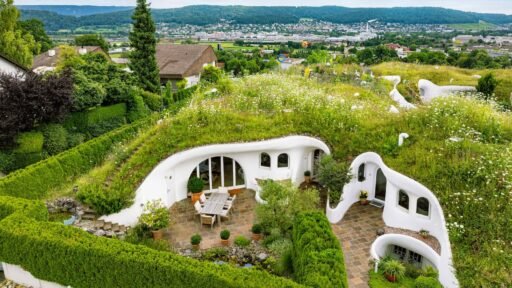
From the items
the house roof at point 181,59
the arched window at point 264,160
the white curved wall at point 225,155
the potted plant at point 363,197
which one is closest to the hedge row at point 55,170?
the white curved wall at point 225,155

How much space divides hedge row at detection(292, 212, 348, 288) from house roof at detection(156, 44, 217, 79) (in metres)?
35.1

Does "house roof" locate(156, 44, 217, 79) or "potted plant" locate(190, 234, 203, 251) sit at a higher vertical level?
"house roof" locate(156, 44, 217, 79)

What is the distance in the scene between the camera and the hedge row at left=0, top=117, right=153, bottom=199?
14822 millimetres

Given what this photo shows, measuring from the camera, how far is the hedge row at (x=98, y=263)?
9516mm

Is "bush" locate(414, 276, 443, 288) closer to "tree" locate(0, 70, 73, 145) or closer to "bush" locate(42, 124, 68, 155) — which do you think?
"tree" locate(0, 70, 73, 145)

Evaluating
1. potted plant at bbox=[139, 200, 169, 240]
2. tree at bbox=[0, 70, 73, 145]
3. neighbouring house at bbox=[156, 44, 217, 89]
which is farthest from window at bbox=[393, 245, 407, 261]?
neighbouring house at bbox=[156, 44, 217, 89]

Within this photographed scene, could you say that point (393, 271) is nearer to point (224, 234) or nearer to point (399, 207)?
point (399, 207)

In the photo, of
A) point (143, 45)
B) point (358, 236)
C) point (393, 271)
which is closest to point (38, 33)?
point (143, 45)

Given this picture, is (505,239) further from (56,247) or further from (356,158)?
(56,247)

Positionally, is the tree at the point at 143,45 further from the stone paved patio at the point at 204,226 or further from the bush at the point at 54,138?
the stone paved patio at the point at 204,226

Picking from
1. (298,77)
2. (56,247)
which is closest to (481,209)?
(56,247)

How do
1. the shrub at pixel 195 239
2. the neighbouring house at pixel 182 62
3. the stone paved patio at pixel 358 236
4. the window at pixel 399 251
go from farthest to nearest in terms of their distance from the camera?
the neighbouring house at pixel 182 62
the window at pixel 399 251
the shrub at pixel 195 239
the stone paved patio at pixel 358 236

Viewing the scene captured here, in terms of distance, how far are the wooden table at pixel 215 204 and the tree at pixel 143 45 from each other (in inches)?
837

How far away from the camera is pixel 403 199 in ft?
48.8
